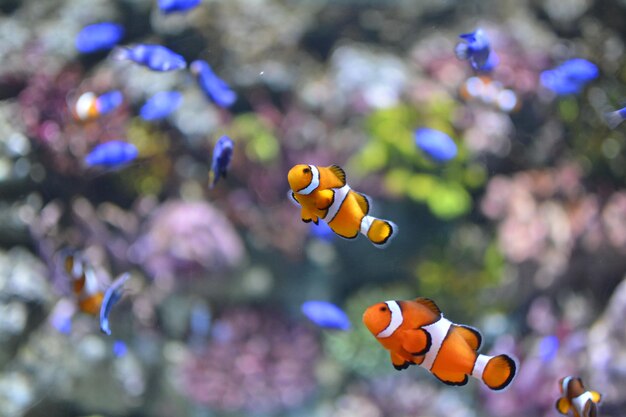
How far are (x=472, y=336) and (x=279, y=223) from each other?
363cm

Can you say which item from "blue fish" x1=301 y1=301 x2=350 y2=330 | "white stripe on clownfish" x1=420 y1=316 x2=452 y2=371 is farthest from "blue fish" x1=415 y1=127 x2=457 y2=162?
"white stripe on clownfish" x1=420 y1=316 x2=452 y2=371

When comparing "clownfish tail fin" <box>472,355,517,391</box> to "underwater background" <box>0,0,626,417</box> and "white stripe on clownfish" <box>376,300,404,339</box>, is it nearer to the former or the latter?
"white stripe on clownfish" <box>376,300,404,339</box>

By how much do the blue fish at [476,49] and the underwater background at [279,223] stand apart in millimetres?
1628

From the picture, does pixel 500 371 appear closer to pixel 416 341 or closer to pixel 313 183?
pixel 416 341

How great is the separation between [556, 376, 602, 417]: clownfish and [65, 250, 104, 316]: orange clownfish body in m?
2.38

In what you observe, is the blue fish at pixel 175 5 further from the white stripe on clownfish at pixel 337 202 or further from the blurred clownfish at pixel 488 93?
the blurred clownfish at pixel 488 93

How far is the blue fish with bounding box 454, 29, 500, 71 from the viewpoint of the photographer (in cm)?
304

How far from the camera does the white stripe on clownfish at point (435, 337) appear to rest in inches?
66.1

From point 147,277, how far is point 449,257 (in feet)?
9.58

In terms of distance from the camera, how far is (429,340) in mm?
1655

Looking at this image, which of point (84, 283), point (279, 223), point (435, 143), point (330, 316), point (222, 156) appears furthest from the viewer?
point (279, 223)

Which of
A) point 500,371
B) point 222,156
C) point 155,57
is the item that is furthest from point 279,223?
point 500,371

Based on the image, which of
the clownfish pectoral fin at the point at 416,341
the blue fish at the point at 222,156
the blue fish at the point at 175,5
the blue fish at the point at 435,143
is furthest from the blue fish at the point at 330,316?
the blue fish at the point at 175,5

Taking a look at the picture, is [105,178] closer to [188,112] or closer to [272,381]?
[188,112]
